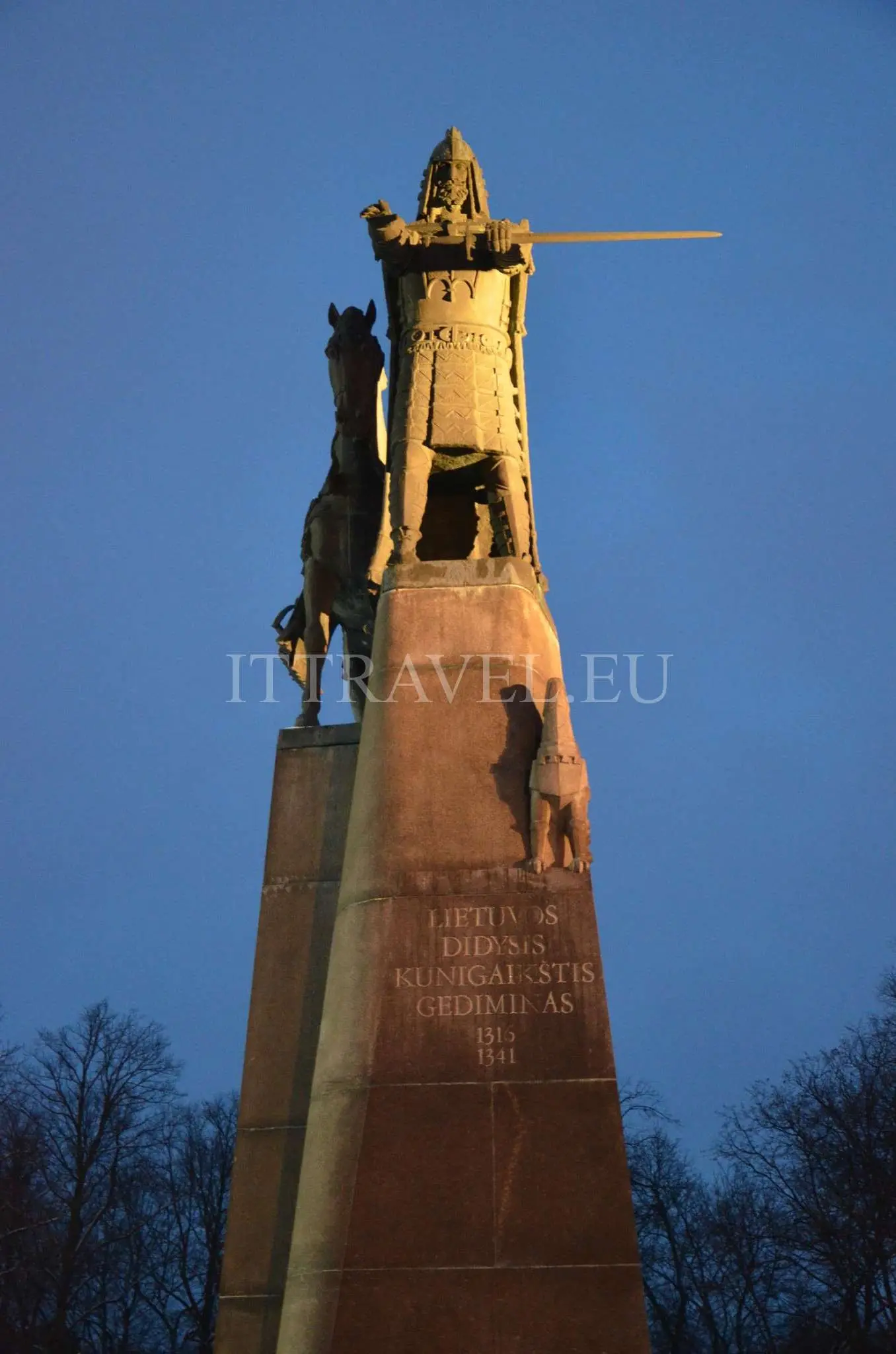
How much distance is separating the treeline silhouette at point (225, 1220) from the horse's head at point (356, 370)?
20698 mm

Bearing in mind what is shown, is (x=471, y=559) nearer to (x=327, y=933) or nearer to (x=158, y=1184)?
(x=327, y=933)

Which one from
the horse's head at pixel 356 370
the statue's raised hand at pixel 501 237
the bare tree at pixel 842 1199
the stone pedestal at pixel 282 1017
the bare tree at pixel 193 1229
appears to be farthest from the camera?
the bare tree at pixel 193 1229

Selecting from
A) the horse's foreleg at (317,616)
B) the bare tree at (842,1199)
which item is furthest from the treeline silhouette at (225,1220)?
the horse's foreleg at (317,616)

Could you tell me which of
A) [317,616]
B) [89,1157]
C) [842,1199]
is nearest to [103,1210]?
[89,1157]

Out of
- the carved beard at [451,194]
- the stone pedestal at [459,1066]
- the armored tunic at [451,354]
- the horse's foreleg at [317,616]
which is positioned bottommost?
the stone pedestal at [459,1066]

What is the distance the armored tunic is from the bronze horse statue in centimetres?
66

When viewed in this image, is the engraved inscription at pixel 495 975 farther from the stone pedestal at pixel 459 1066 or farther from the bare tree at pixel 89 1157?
the bare tree at pixel 89 1157

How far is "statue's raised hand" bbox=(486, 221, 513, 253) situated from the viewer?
13.1 meters

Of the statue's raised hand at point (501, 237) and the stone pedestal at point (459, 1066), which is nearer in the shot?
the stone pedestal at point (459, 1066)

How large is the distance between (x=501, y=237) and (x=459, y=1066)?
7529 millimetres

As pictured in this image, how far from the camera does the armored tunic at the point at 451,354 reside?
12945mm

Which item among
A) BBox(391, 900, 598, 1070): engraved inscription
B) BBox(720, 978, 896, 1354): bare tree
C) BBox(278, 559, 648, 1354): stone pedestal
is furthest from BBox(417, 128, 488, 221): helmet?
BBox(720, 978, 896, 1354): bare tree

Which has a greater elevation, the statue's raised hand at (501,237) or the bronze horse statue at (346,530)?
the statue's raised hand at (501,237)

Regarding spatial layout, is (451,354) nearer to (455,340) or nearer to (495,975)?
(455,340)
